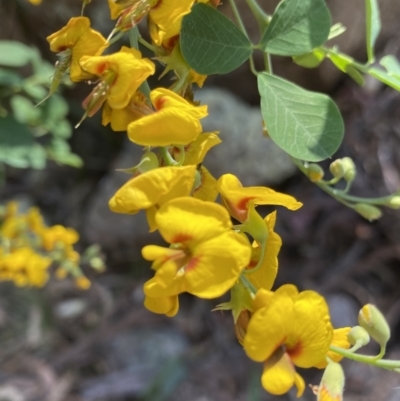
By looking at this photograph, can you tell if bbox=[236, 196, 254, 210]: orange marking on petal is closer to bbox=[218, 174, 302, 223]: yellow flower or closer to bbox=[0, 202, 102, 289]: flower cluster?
bbox=[218, 174, 302, 223]: yellow flower

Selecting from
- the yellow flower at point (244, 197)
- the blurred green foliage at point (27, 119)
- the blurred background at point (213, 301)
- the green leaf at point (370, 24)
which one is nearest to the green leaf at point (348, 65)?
the green leaf at point (370, 24)

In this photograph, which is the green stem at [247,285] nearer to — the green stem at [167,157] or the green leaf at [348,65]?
the green stem at [167,157]

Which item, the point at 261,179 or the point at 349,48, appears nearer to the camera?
the point at 349,48

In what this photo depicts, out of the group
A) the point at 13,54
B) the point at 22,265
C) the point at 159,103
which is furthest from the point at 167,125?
the point at 13,54

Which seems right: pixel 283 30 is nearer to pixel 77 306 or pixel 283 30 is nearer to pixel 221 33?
pixel 221 33

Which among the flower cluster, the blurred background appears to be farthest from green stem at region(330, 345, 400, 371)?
the blurred background

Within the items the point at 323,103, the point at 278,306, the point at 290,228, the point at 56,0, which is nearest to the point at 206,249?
the point at 278,306
